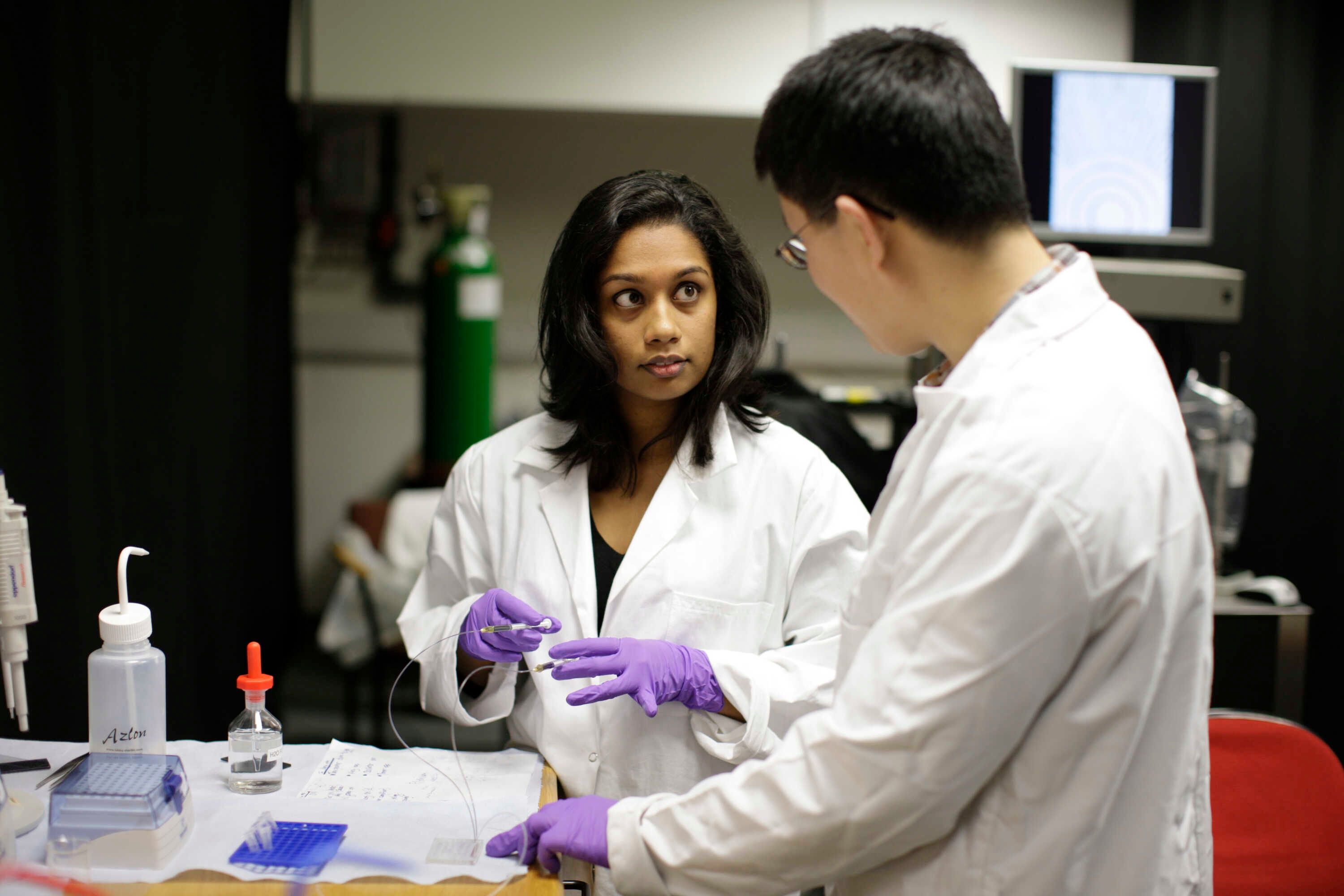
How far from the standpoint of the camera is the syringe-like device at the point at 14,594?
3.25ft

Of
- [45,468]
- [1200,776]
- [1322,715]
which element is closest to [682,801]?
[1200,776]

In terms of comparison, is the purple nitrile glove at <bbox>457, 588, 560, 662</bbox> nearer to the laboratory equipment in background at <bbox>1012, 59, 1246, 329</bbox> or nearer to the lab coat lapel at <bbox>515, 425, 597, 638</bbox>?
the lab coat lapel at <bbox>515, 425, 597, 638</bbox>

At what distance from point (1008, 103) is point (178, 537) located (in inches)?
96.9

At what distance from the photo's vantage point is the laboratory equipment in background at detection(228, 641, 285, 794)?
1045mm

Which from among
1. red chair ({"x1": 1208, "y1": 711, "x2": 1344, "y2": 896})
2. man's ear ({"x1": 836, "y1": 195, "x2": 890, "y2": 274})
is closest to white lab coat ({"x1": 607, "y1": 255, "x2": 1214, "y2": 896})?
man's ear ({"x1": 836, "y1": 195, "x2": 890, "y2": 274})

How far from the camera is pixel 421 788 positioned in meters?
1.07

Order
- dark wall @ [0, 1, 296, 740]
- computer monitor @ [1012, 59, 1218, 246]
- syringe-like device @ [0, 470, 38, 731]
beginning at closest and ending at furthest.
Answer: syringe-like device @ [0, 470, 38, 731], dark wall @ [0, 1, 296, 740], computer monitor @ [1012, 59, 1218, 246]

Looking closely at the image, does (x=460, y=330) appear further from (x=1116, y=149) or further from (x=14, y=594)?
(x=14, y=594)

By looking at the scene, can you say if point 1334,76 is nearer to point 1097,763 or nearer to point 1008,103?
point 1008,103

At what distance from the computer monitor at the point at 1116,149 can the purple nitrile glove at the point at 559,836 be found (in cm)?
204

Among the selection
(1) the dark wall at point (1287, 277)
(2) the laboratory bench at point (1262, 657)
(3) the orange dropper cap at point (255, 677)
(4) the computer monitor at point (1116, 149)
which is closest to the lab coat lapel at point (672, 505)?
(3) the orange dropper cap at point (255, 677)

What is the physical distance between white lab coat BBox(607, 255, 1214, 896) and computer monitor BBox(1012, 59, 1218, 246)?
190 cm

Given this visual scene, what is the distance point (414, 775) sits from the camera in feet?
3.62

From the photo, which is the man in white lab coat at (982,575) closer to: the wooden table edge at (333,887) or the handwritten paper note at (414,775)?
the wooden table edge at (333,887)
